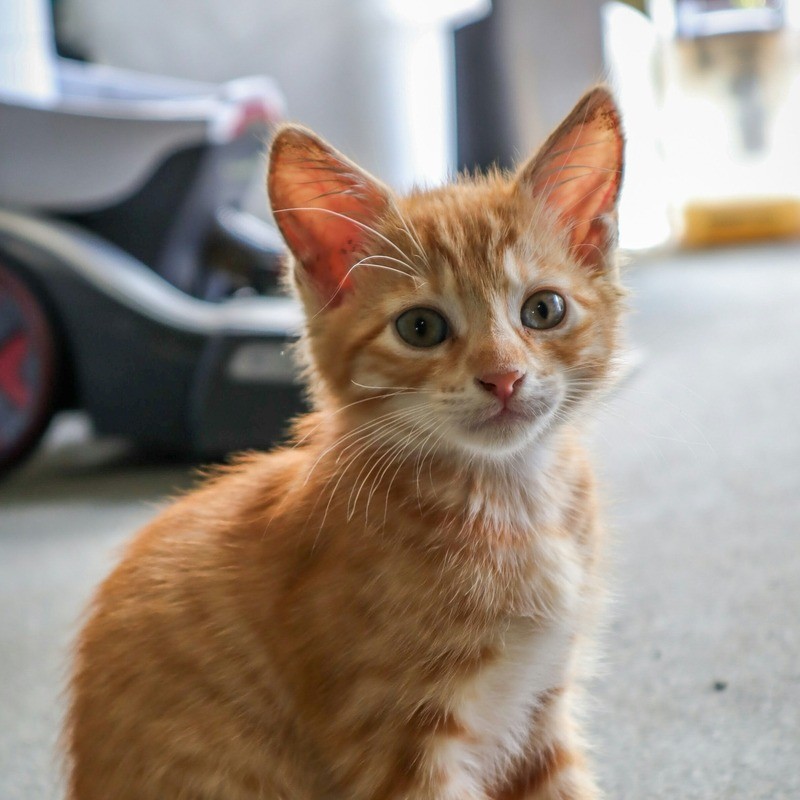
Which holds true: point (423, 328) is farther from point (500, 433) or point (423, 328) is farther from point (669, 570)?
point (669, 570)


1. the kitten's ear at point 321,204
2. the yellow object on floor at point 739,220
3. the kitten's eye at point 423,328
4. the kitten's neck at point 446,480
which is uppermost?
the kitten's ear at point 321,204

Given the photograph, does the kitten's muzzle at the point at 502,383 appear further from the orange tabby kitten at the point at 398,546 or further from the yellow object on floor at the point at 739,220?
the yellow object on floor at the point at 739,220

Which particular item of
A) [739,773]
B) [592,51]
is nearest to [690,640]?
[739,773]

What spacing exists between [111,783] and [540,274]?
59 centimetres

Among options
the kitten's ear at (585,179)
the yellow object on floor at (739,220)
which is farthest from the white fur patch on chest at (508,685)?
the yellow object on floor at (739,220)

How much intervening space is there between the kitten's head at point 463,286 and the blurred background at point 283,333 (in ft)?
0.35

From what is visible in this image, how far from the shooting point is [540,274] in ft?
3.10

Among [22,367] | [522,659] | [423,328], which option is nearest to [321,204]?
[423,328]

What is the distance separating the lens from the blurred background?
4.34ft

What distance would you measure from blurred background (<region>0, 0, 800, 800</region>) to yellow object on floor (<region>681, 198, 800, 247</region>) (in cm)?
72

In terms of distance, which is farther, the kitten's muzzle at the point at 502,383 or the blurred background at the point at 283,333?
the blurred background at the point at 283,333

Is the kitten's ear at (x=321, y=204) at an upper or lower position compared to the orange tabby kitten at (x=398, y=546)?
upper

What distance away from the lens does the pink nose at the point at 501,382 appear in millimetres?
866

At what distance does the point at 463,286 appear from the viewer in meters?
0.92
